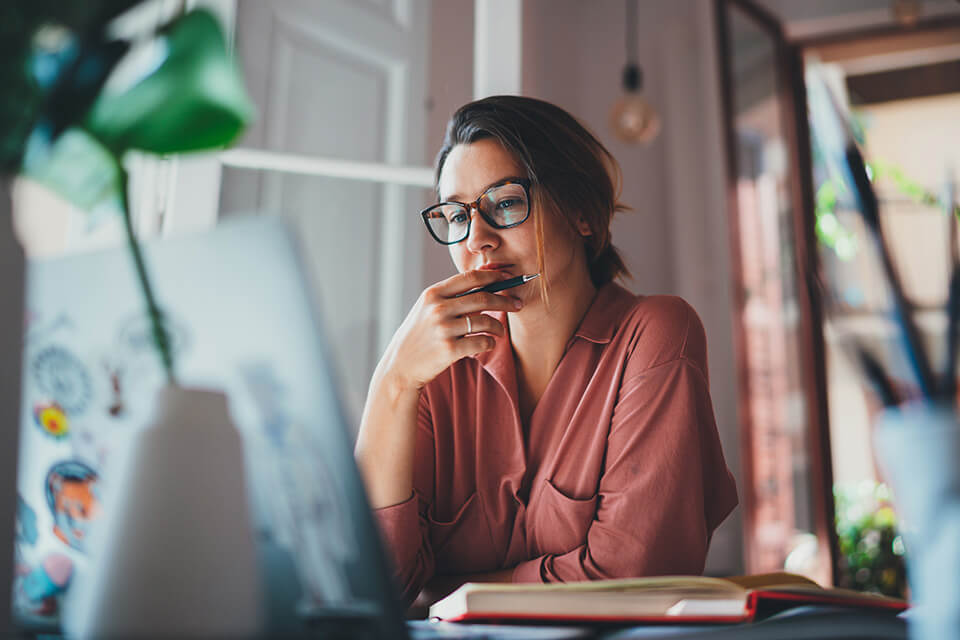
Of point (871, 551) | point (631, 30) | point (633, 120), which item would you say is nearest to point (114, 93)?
point (633, 120)

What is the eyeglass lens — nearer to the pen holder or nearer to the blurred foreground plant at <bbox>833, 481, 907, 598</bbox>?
the pen holder

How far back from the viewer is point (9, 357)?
16.0 inches

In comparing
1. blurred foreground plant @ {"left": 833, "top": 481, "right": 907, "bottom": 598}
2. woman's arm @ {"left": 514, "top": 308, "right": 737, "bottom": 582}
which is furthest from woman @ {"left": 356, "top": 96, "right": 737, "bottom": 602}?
blurred foreground plant @ {"left": 833, "top": 481, "right": 907, "bottom": 598}

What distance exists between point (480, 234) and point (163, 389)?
28.9 inches

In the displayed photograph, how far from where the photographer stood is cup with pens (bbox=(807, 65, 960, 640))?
1.14ft

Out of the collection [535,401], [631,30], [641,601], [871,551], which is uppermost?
[631,30]

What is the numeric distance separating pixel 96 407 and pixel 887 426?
0.41m

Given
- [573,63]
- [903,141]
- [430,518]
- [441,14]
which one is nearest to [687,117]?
[573,63]

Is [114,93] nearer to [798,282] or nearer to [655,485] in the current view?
[655,485]

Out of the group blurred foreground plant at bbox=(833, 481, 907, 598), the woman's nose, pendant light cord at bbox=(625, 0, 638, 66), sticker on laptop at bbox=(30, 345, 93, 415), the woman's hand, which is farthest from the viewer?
pendant light cord at bbox=(625, 0, 638, 66)

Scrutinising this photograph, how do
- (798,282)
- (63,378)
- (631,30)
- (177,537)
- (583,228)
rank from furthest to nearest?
(631,30), (798,282), (583,228), (63,378), (177,537)

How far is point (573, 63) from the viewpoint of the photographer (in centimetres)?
366

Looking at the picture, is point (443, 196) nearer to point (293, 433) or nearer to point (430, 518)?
point (430, 518)

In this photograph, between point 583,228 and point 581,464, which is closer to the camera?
point 581,464
